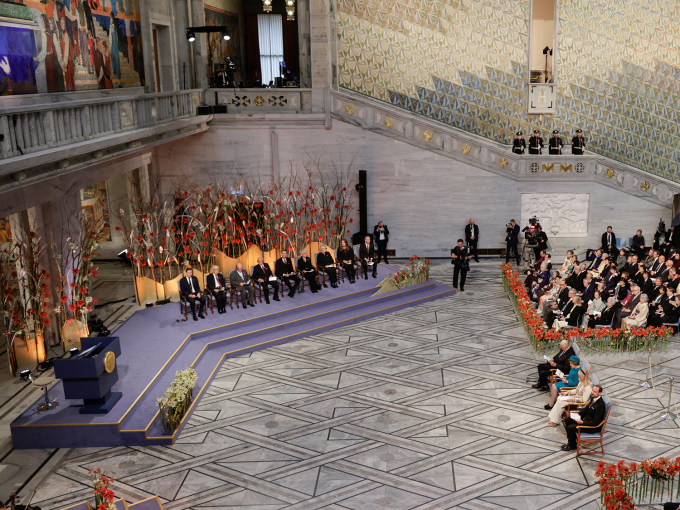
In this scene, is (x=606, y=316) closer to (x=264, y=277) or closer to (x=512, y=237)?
(x=512, y=237)

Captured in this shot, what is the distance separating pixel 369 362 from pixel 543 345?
312 centimetres

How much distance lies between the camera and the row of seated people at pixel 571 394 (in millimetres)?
8758

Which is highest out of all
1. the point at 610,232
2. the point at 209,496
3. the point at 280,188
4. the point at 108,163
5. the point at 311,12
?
the point at 311,12

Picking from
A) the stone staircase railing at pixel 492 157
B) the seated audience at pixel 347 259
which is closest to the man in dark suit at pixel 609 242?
the stone staircase railing at pixel 492 157

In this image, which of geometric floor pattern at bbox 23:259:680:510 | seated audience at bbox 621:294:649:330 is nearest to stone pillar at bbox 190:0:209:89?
geometric floor pattern at bbox 23:259:680:510

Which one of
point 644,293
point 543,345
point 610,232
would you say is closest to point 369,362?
point 543,345

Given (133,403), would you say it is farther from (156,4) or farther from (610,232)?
(610,232)

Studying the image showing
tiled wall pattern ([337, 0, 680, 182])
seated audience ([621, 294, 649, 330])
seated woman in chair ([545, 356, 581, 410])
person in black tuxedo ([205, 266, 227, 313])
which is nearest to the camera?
seated woman in chair ([545, 356, 581, 410])

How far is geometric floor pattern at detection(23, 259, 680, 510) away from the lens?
8.11m

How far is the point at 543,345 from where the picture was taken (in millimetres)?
12047

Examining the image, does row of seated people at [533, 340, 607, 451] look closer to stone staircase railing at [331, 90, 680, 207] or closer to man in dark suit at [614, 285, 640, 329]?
man in dark suit at [614, 285, 640, 329]

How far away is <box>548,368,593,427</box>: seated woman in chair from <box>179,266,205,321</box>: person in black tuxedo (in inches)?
268

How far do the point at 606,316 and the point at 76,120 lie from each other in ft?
32.6

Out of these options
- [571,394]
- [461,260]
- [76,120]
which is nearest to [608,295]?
[461,260]
